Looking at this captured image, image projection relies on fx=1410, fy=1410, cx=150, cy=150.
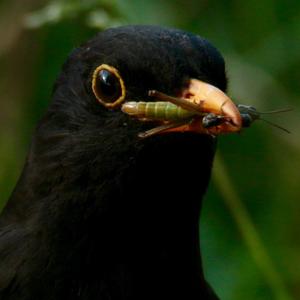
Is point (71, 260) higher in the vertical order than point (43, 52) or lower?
lower

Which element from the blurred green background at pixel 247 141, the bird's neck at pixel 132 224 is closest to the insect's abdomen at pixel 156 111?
the bird's neck at pixel 132 224

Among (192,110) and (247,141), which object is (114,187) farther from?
(247,141)

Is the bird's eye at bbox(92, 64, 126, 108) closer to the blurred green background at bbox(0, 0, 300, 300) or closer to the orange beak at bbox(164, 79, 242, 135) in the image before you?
the orange beak at bbox(164, 79, 242, 135)

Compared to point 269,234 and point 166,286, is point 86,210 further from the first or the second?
point 269,234

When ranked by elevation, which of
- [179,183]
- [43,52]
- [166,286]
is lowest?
[166,286]

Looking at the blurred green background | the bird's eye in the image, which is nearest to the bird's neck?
the bird's eye

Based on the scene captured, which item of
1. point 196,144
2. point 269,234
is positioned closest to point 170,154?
point 196,144
